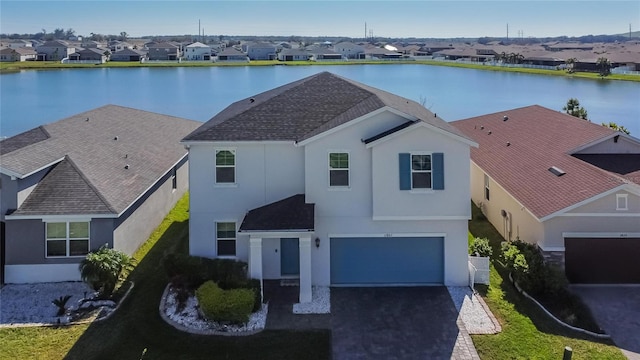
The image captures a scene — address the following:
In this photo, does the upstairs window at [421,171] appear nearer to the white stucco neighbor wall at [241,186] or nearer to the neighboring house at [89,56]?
the white stucco neighbor wall at [241,186]

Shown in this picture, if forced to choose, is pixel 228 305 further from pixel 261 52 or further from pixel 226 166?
pixel 261 52

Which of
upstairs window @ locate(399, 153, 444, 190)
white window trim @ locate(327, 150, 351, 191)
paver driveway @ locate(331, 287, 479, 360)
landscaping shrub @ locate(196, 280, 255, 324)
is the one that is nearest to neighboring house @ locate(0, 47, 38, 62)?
white window trim @ locate(327, 150, 351, 191)

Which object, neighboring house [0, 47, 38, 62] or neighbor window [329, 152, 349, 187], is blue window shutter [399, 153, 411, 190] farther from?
neighboring house [0, 47, 38, 62]

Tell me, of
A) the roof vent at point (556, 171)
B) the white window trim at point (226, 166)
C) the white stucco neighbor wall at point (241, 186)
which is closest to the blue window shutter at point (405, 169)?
the white stucco neighbor wall at point (241, 186)

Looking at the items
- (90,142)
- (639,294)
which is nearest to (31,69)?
(90,142)

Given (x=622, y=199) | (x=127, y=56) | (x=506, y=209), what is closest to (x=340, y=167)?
(x=506, y=209)
